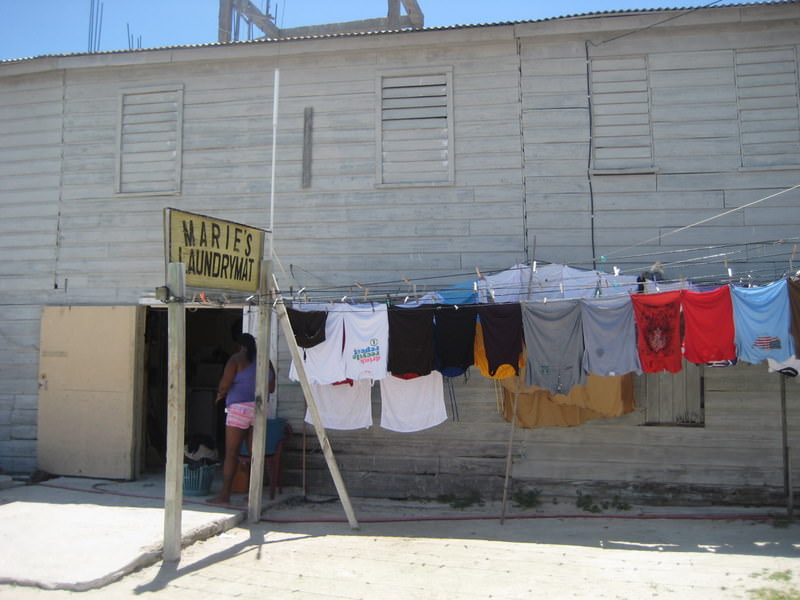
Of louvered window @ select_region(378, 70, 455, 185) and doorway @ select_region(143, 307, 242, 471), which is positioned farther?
doorway @ select_region(143, 307, 242, 471)

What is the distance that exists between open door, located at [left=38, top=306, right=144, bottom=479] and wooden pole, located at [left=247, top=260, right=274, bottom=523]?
9.06 ft

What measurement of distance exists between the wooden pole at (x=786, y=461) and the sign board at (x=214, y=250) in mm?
6310

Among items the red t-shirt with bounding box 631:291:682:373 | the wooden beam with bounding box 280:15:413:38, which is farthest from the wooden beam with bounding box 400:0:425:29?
the red t-shirt with bounding box 631:291:682:373

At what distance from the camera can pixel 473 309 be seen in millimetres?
7430

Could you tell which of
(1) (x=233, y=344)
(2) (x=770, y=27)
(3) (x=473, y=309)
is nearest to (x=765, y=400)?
(3) (x=473, y=309)

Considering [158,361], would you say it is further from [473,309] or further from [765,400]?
[765,400]

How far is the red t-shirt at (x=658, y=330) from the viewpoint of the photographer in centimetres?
694

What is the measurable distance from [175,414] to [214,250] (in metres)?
1.65

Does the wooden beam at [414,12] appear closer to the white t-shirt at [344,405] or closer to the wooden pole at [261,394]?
the wooden pole at [261,394]

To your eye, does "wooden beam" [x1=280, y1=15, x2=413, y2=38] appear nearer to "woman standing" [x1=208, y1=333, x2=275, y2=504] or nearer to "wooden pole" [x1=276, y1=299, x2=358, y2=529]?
"woman standing" [x1=208, y1=333, x2=275, y2=504]

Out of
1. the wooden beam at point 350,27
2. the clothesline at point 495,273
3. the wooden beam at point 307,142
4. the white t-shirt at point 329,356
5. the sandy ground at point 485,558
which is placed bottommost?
the sandy ground at point 485,558

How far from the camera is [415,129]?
926 centimetres

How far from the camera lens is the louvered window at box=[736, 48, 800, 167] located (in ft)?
28.5

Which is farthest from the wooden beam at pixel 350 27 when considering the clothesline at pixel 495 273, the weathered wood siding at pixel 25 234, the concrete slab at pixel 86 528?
the concrete slab at pixel 86 528
